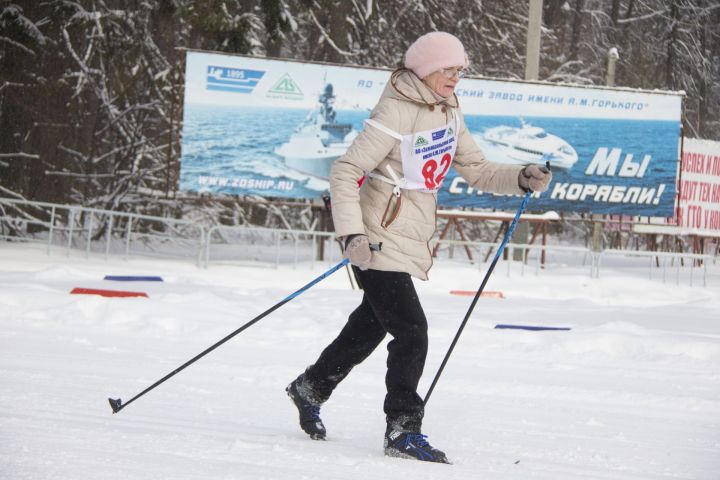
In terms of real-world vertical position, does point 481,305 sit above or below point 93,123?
below

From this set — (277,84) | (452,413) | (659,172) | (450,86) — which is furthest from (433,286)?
(450,86)

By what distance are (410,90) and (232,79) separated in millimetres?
12680

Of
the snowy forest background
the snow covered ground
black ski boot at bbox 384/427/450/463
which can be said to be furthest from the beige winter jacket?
the snowy forest background

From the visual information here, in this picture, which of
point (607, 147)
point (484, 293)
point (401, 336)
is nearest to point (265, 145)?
point (484, 293)

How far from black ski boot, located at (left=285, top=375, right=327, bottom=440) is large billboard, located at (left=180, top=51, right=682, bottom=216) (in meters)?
12.0

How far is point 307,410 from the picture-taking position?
4371 mm

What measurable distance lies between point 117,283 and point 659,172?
9862 mm

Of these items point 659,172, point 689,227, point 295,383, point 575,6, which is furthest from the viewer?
point 575,6

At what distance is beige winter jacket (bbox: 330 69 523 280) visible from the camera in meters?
4.05

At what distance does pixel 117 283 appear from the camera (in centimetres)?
1232

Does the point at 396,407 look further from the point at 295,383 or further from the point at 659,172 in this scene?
the point at 659,172

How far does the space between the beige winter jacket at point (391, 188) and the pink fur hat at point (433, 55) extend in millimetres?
47

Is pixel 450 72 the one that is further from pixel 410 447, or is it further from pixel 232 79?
pixel 232 79

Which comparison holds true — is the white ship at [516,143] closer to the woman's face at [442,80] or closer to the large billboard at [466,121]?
the large billboard at [466,121]
